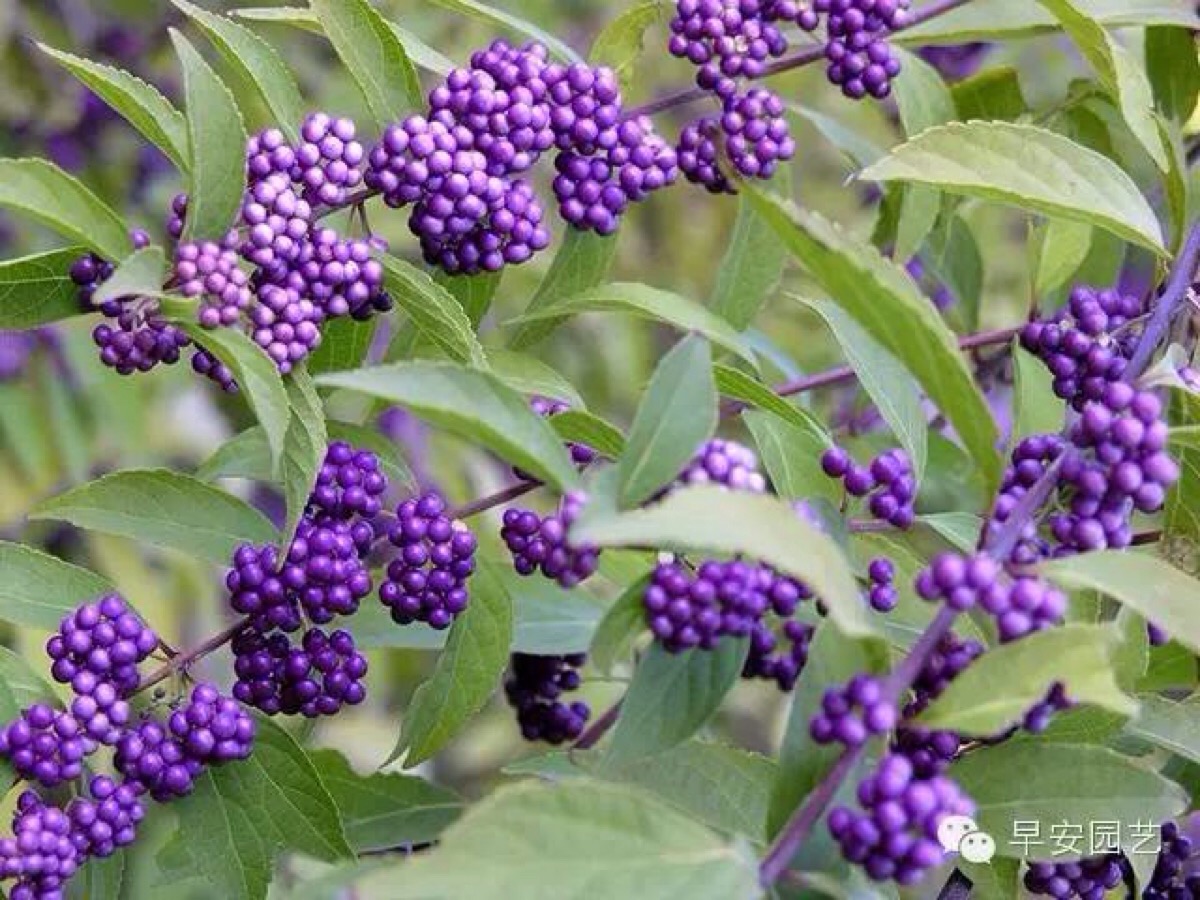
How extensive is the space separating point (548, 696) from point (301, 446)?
51 centimetres

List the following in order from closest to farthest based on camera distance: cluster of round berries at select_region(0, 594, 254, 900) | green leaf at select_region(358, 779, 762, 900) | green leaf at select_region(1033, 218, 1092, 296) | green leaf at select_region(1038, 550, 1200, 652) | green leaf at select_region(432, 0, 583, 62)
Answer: green leaf at select_region(358, 779, 762, 900), green leaf at select_region(1038, 550, 1200, 652), cluster of round berries at select_region(0, 594, 254, 900), green leaf at select_region(432, 0, 583, 62), green leaf at select_region(1033, 218, 1092, 296)

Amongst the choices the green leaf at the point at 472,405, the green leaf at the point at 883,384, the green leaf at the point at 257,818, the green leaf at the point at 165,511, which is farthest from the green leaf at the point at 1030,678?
the green leaf at the point at 165,511

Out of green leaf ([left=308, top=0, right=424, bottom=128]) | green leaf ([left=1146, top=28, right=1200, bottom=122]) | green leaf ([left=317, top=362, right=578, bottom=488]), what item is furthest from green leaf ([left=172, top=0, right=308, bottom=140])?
green leaf ([left=1146, top=28, right=1200, bottom=122])

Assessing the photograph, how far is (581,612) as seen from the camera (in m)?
1.46

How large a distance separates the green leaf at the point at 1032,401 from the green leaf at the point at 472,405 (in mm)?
467

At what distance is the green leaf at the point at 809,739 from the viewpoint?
0.91 meters

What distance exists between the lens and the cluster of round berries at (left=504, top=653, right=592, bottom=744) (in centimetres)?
151

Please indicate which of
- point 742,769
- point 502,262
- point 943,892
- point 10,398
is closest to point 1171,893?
point 943,892

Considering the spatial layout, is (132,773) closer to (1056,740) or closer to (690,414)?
(690,414)

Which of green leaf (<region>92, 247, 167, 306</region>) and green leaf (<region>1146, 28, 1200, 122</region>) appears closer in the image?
green leaf (<region>92, 247, 167, 306</region>)

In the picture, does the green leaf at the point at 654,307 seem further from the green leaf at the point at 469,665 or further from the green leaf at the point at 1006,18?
the green leaf at the point at 1006,18

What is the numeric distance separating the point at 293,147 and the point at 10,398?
61.0 inches

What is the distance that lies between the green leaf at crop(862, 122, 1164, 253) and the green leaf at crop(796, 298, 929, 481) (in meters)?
0.11

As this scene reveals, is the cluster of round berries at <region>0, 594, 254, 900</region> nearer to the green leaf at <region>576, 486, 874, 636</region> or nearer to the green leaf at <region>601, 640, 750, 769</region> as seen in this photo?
the green leaf at <region>601, 640, 750, 769</region>
